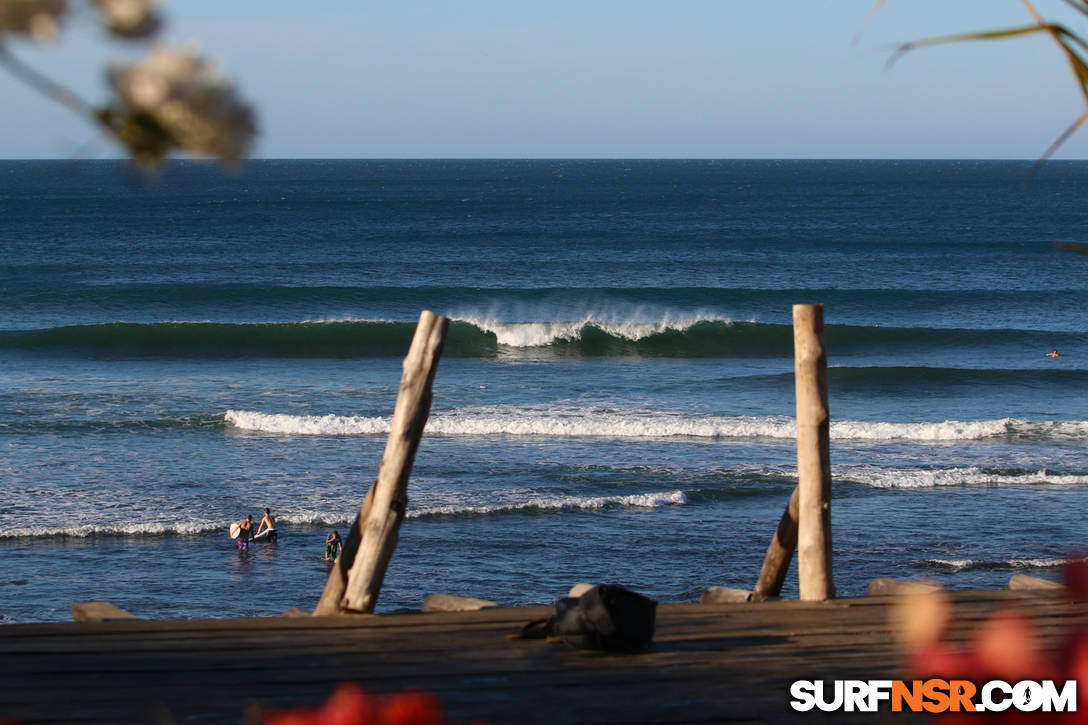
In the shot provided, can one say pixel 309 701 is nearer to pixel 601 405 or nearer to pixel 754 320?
pixel 601 405

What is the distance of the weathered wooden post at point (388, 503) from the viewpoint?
18.7 feet

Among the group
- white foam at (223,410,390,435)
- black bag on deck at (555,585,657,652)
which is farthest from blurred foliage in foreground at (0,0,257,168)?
white foam at (223,410,390,435)

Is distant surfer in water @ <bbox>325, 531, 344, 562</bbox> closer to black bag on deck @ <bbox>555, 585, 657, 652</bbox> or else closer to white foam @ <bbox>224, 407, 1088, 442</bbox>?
white foam @ <bbox>224, 407, 1088, 442</bbox>

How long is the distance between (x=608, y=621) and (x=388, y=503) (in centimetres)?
150

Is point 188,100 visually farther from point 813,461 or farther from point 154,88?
point 813,461

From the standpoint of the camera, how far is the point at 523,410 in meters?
22.5

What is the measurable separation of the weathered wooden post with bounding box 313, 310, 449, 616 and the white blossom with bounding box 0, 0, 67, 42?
465 cm

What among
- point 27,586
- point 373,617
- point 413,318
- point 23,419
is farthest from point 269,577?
point 413,318

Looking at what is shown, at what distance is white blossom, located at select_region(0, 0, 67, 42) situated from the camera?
1.04 metres

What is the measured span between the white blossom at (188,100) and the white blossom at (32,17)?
8 centimetres

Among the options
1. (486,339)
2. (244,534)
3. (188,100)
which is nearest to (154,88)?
(188,100)

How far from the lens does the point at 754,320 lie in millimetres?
34125

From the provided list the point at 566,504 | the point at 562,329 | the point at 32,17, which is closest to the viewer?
the point at 32,17

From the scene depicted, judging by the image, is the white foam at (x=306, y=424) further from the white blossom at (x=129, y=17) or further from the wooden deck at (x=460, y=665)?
the white blossom at (x=129, y=17)
